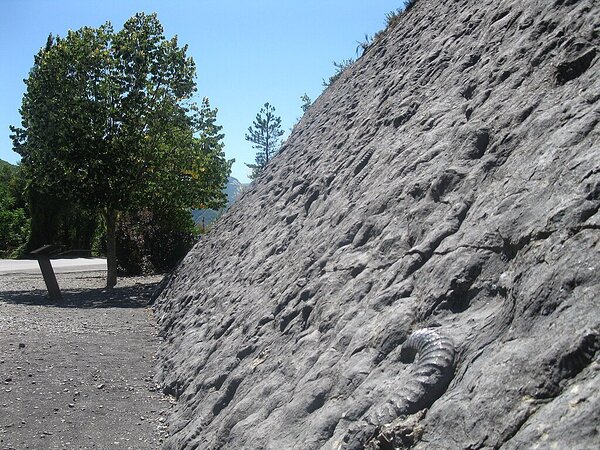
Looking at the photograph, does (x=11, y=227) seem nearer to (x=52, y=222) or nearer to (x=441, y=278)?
(x=52, y=222)

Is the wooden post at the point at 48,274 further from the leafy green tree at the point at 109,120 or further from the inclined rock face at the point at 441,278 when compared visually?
the inclined rock face at the point at 441,278

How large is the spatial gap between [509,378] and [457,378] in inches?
13.7

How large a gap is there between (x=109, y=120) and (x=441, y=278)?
47.3 ft

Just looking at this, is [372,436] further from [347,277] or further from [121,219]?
[121,219]

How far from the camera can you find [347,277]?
442 cm

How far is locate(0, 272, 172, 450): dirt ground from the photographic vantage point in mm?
5621

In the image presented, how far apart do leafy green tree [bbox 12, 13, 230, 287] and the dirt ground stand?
471cm

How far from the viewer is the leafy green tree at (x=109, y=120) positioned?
15.9 meters

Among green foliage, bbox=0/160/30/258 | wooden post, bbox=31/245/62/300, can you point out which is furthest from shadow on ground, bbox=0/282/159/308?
green foliage, bbox=0/160/30/258

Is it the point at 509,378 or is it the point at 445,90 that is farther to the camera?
the point at 445,90

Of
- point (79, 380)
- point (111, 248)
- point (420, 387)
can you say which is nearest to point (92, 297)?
point (111, 248)

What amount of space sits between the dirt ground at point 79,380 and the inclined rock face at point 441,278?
39cm

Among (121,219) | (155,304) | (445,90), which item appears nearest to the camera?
(445,90)

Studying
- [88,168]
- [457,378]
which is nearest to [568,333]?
[457,378]
